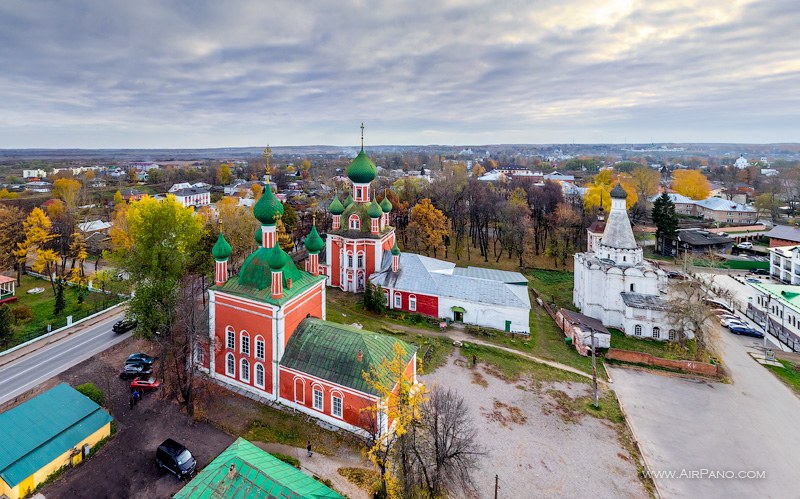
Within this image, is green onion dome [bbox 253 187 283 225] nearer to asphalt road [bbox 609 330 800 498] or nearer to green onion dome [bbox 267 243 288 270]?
green onion dome [bbox 267 243 288 270]

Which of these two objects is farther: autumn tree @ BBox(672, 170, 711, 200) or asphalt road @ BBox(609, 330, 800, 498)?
autumn tree @ BBox(672, 170, 711, 200)

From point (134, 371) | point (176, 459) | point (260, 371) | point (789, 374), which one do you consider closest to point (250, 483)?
point (176, 459)

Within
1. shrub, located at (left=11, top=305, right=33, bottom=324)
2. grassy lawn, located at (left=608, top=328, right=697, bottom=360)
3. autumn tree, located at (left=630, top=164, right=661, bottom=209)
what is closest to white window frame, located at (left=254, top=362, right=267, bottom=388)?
shrub, located at (left=11, top=305, right=33, bottom=324)

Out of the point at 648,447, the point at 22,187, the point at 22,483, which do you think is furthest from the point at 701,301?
the point at 22,187

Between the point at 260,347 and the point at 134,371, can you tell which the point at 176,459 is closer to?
the point at 260,347

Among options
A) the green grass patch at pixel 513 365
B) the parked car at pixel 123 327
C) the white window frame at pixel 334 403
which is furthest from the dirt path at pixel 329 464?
the parked car at pixel 123 327
